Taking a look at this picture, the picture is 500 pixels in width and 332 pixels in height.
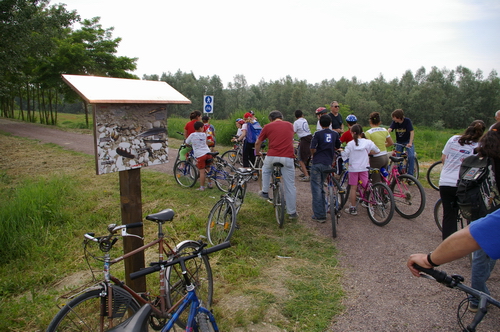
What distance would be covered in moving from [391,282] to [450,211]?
119 centimetres

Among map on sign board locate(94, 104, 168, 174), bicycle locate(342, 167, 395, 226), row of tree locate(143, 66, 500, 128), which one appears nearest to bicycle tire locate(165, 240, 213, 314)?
map on sign board locate(94, 104, 168, 174)

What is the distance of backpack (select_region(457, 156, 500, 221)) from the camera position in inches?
133

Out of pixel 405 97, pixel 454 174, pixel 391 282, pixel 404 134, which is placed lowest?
pixel 391 282

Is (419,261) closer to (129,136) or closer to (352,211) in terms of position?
(129,136)

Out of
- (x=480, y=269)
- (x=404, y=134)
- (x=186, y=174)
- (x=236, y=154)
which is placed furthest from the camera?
(x=236, y=154)

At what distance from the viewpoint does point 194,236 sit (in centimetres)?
557

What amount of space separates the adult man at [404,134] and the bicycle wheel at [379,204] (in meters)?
2.57

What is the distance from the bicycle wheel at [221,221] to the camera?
5059 mm

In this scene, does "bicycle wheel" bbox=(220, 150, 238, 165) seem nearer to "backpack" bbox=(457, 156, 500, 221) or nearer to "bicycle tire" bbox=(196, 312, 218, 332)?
"backpack" bbox=(457, 156, 500, 221)

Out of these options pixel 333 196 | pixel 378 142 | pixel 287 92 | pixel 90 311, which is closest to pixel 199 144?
pixel 333 196

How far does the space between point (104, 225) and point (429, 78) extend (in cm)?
5641

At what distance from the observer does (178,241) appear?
17.7 feet

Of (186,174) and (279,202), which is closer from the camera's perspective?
(279,202)

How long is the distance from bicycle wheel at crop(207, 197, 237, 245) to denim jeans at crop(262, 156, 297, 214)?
121 cm
